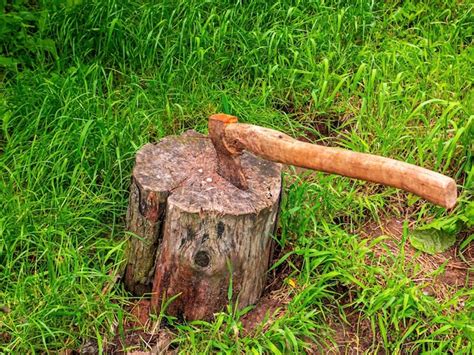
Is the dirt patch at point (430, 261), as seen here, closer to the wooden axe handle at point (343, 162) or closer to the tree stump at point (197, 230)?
the tree stump at point (197, 230)

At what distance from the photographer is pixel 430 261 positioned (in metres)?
3.57

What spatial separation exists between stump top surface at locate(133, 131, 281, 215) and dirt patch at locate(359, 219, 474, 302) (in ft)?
2.13

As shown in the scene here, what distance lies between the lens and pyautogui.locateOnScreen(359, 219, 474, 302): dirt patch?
342cm

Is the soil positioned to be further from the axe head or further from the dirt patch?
the axe head

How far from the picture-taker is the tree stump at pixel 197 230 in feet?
10.2

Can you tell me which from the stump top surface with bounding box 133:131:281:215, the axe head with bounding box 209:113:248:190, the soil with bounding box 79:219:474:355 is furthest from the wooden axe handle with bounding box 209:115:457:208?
the soil with bounding box 79:219:474:355

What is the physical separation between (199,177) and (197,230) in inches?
11.2

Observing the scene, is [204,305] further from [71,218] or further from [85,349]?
[71,218]

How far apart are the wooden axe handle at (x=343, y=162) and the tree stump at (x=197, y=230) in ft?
0.71

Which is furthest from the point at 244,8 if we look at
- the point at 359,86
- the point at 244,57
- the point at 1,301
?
the point at 1,301

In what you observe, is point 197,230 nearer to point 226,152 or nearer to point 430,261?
point 226,152

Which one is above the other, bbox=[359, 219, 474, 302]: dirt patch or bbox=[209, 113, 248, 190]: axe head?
bbox=[209, 113, 248, 190]: axe head

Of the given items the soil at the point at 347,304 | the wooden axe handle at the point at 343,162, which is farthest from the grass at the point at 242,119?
the wooden axe handle at the point at 343,162

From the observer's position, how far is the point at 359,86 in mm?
4371
